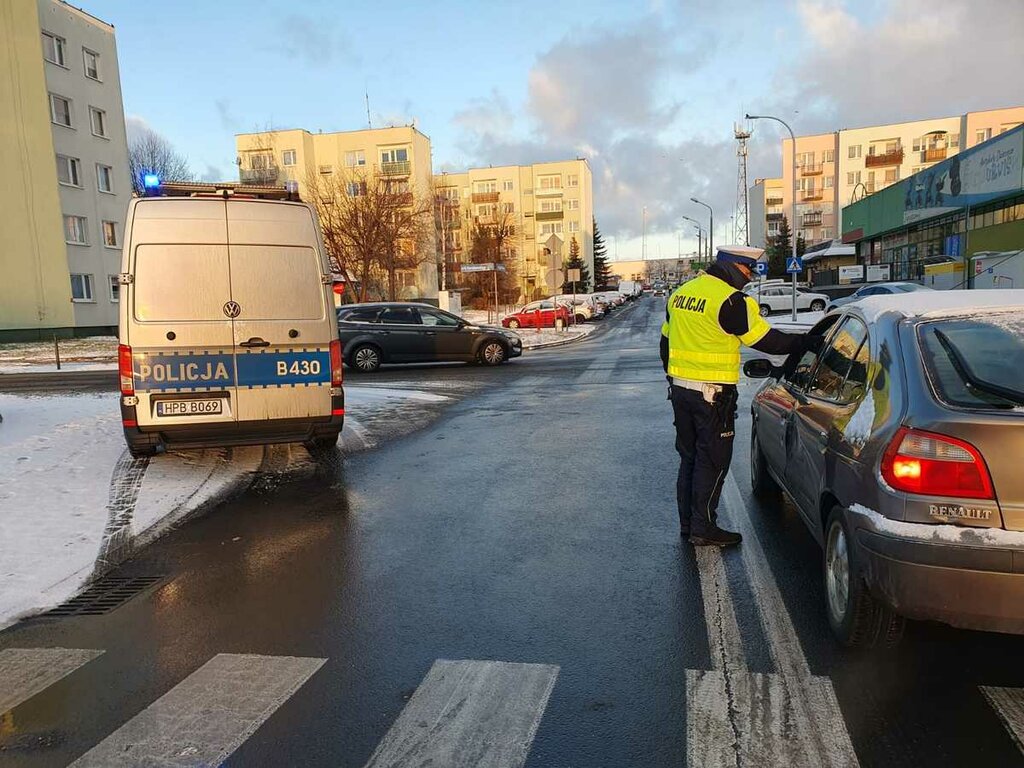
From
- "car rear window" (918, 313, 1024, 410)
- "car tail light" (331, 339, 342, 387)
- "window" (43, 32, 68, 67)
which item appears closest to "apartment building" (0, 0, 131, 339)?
"window" (43, 32, 68, 67)

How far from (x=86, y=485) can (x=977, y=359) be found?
263 inches

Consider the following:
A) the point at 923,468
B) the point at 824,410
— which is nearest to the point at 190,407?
the point at 824,410

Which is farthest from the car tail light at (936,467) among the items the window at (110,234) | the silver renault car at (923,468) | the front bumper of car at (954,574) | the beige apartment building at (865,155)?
the beige apartment building at (865,155)

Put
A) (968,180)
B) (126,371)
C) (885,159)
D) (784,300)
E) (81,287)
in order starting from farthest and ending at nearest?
1. (885,159)
2. (784,300)
3. (81,287)
4. (968,180)
5. (126,371)

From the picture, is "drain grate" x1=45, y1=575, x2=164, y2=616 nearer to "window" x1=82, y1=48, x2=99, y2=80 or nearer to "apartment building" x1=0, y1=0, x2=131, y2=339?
"apartment building" x1=0, y1=0, x2=131, y2=339

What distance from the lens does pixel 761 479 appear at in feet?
19.2

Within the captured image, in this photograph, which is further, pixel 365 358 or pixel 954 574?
pixel 365 358

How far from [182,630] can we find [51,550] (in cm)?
185

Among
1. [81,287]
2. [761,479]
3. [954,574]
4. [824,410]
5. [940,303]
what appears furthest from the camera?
[81,287]

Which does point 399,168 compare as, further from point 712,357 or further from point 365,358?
point 712,357

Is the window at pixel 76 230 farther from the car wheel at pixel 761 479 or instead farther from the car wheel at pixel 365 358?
the car wheel at pixel 761 479

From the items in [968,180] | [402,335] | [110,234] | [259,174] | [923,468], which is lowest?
[402,335]

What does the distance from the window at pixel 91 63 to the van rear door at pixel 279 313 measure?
3613cm

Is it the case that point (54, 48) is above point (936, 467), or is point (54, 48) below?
above
